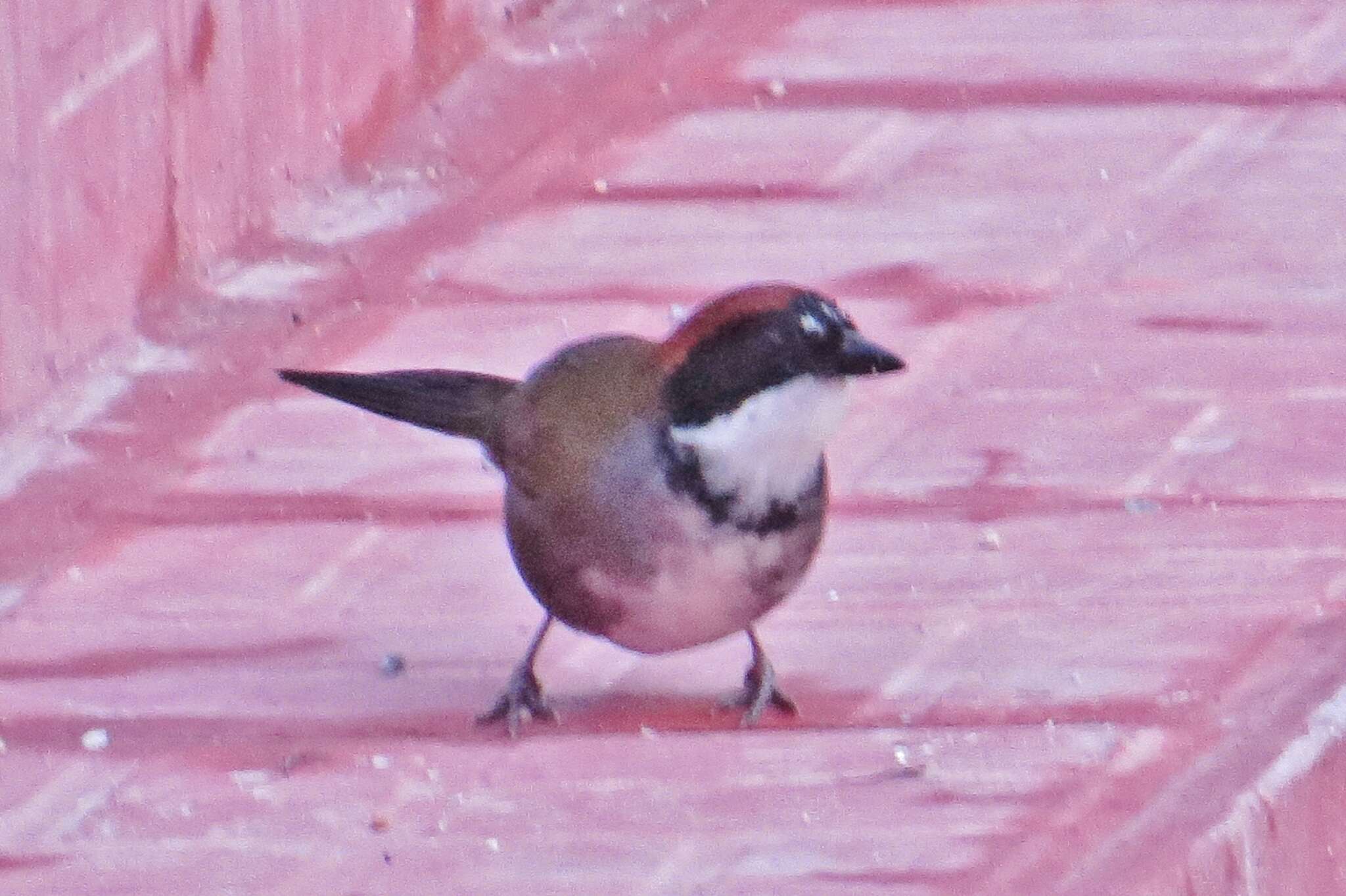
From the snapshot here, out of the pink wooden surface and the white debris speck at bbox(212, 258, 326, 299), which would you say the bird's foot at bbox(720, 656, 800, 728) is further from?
the white debris speck at bbox(212, 258, 326, 299)

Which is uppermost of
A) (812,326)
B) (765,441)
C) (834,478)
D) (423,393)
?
(812,326)

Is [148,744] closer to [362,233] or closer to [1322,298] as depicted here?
[362,233]

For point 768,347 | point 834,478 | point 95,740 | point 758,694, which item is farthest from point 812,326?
point 95,740

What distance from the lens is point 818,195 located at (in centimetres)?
352

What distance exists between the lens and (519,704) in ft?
8.29

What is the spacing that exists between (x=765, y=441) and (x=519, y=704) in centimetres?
37

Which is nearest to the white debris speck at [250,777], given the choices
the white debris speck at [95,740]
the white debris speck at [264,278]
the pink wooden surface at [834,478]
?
the pink wooden surface at [834,478]

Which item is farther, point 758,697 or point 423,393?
point 423,393

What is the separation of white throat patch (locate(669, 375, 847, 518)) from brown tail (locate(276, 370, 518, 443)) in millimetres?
418

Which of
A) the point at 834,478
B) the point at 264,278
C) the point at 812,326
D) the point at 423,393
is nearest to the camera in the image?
the point at 812,326

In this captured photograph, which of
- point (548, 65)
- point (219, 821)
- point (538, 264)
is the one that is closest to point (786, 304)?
point (219, 821)

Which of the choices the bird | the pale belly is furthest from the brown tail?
the pale belly

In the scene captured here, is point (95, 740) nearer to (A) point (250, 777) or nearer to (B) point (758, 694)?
(A) point (250, 777)

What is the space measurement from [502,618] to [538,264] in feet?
2.33
